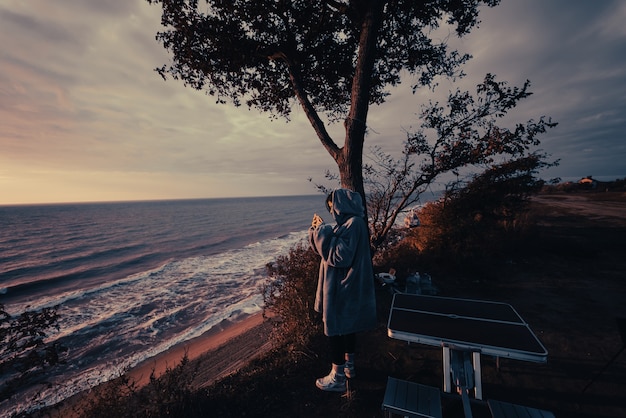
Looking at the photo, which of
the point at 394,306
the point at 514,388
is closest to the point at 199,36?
the point at 394,306

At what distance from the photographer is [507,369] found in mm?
3738

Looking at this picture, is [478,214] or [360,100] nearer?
[360,100]

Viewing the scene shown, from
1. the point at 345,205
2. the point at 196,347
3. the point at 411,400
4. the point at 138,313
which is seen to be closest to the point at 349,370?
the point at 411,400

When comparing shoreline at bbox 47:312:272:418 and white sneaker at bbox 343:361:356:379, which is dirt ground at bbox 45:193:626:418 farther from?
shoreline at bbox 47:312:272:418

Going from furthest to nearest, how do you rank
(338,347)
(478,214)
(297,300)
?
(478,214)
(297,300)
(338,347)

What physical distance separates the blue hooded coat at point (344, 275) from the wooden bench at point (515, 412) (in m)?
1.38

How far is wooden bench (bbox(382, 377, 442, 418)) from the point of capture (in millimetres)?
2453

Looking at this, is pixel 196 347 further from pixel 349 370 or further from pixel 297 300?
pixel 349 370

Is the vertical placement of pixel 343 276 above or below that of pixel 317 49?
below

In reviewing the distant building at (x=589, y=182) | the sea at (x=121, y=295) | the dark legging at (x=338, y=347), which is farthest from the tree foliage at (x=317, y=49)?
the distant building at (x=589, y=182)

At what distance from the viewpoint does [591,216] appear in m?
14.4

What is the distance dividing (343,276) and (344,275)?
0.02 metres

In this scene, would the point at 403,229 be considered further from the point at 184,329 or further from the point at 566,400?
the point at 184,329

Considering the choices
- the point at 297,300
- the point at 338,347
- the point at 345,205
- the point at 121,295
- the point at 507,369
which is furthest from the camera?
the point at 121,295
